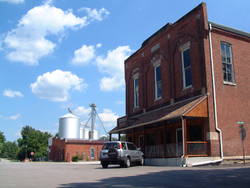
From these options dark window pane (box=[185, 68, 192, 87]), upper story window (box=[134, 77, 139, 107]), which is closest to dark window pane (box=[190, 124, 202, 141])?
dark window pane (box=[185, 68, 192, 87])

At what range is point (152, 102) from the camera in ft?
77.1

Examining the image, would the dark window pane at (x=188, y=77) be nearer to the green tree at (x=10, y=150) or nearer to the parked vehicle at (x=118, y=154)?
the parked vehicle at (x=118, y=154)

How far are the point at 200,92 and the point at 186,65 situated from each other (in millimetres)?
3031

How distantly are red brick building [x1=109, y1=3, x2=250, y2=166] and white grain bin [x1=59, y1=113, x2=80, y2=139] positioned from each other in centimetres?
3416

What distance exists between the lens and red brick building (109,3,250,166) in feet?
53.1

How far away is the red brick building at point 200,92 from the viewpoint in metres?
16.2

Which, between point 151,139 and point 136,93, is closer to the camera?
point 151,139

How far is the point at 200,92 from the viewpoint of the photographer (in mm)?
17328

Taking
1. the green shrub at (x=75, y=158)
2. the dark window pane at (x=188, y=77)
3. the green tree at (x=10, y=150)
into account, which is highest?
the dark window pane at (x=188, y=77)

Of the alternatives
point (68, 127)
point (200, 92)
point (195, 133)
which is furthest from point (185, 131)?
point (68, 127)

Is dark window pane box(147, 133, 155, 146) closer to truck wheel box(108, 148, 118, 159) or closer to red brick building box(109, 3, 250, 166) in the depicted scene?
red brick building box(109, 3, 250, 166)

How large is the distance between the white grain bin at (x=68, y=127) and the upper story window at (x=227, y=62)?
138 feet

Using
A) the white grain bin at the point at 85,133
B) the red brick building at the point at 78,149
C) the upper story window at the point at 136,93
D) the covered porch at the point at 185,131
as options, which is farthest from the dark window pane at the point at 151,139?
the white grain bin at the point at 85,133

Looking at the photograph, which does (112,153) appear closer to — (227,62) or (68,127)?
(227,62)
